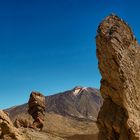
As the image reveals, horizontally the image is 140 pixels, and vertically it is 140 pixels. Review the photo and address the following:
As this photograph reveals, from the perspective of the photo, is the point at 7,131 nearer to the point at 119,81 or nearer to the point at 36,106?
the point at 119,81

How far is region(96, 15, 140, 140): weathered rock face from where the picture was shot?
21.0 meters

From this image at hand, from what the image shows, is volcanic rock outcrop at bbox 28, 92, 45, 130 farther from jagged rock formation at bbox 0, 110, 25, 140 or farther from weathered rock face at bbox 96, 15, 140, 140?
weathered rock face at bbox 96, 15, 140, 140

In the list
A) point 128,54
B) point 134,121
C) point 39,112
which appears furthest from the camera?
point 39,112

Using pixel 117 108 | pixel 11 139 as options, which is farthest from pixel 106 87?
pixel 11 139

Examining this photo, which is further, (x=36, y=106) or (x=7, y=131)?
(x=36, y=106)

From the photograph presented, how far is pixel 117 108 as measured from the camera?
22.3 meters

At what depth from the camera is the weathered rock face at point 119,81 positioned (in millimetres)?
21041

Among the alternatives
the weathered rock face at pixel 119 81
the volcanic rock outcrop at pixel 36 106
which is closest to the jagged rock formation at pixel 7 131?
the weathered rock face at pixel 119 81

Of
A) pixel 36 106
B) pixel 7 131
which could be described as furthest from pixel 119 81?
pixel 36 106

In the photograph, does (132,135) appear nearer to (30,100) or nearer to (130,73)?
(130,73)

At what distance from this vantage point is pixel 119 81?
21.4 metres

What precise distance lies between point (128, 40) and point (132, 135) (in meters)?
5.30

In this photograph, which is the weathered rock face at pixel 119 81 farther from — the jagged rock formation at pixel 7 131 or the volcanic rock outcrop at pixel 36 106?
the volcanic rock outcrop at pixel 36 106

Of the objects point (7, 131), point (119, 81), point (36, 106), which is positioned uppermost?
point (36, 106)
